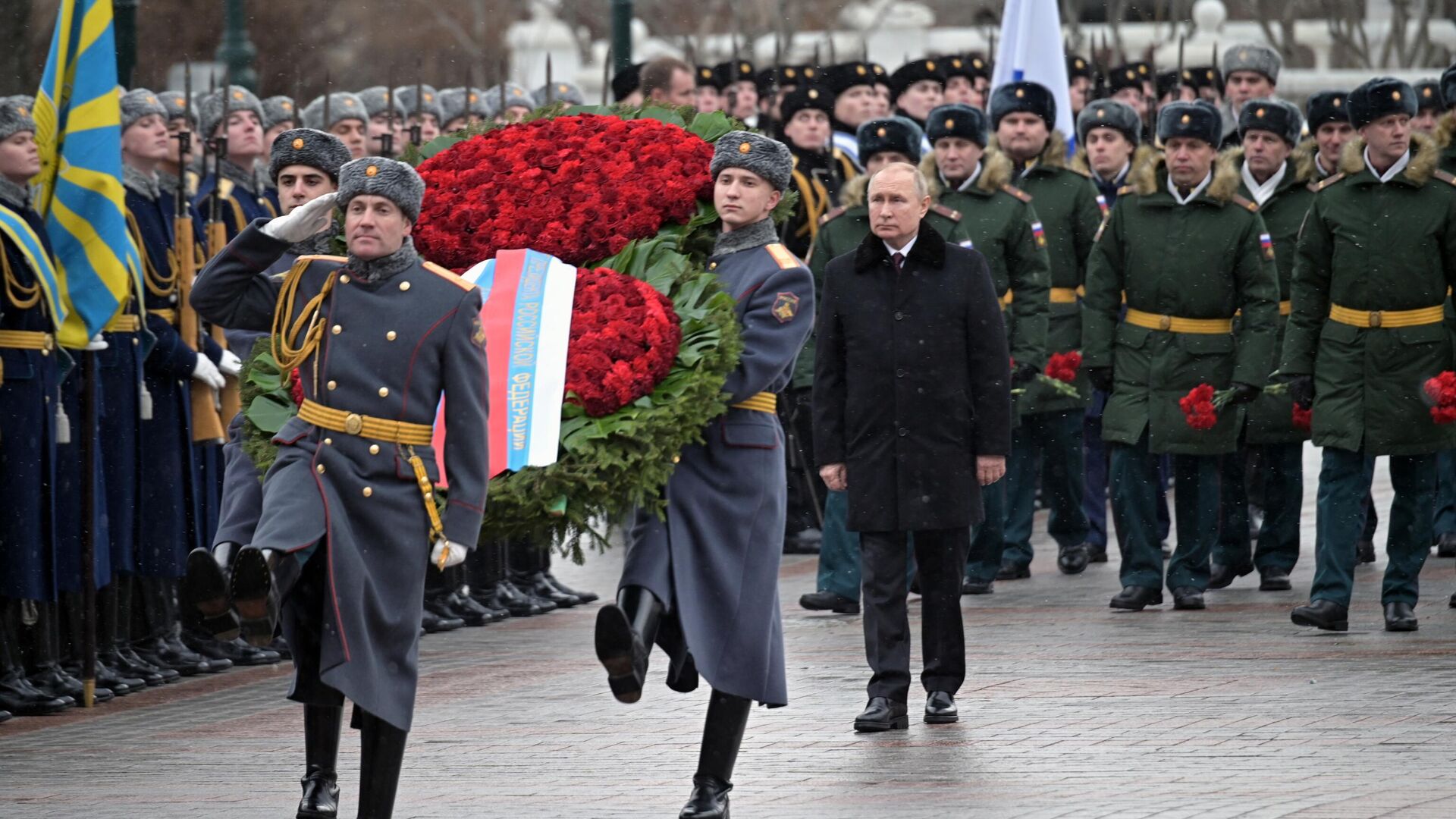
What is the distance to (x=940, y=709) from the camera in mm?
9625

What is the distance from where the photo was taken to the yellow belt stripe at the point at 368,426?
7566 mm

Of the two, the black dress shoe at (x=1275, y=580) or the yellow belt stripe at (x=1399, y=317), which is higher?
the yellow belt stripe at (x=1399, y=317)

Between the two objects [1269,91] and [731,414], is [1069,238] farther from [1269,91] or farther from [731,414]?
[731,414]

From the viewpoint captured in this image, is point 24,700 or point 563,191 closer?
point 563,191

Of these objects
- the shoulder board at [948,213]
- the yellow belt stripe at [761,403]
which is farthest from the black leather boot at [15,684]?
the shoulder board at [948,213]

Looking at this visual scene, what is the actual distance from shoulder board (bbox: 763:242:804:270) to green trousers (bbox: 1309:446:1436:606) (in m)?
4.05

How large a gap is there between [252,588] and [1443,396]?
5.98 m

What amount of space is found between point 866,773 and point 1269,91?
951cm

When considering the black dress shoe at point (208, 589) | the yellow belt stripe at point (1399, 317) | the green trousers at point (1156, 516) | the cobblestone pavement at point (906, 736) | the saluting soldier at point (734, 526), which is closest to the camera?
the black dress shoe at point (208, 589)

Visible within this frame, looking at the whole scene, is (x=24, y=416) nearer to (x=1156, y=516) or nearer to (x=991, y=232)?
(x=991, y=232)

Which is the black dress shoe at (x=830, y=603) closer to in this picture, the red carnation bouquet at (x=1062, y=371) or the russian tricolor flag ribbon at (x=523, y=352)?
the red carnation bouquet at (x=1062, y=371)

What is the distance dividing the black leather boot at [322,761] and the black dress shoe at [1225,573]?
21.3 ft

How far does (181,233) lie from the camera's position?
11.8 m

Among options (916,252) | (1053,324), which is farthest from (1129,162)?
(916,252)
